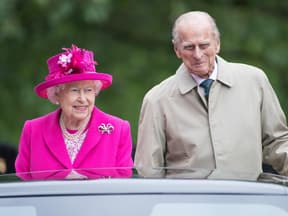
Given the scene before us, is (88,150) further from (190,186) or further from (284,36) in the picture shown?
(284,36)

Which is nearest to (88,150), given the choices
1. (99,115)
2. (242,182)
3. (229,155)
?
(99,115)

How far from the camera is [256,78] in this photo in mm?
7344

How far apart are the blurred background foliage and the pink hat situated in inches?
305

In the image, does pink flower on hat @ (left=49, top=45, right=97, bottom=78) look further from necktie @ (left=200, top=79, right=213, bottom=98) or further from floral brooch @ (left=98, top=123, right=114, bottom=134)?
necktie @ (left=200, top=79, right=213, bottom=98)

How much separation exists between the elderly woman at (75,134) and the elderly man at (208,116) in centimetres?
18

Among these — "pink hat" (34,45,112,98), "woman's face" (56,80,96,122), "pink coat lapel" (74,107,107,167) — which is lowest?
"pink coat lapel" (74,107,107,167)

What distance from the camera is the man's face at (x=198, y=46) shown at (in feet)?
23.8

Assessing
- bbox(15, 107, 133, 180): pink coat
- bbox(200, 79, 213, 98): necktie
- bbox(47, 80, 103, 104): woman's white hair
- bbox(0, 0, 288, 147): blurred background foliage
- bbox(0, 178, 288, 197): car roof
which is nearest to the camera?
bbox(0, 178, 288, 197): car roof

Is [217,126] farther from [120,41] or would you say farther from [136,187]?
[120,41]

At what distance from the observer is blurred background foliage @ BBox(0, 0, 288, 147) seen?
1566 cm

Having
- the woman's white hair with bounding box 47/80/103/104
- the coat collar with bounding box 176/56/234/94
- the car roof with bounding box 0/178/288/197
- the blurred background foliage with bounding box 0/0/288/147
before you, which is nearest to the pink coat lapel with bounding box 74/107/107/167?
the woman's white hair with bounding box 47/80/103/104

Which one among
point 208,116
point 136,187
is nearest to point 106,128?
point 208,116

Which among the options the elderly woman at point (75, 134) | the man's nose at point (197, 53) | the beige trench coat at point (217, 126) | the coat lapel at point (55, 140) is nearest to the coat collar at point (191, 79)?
the beige trench coat at point (217, 126)

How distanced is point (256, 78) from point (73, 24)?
9.22 metres
